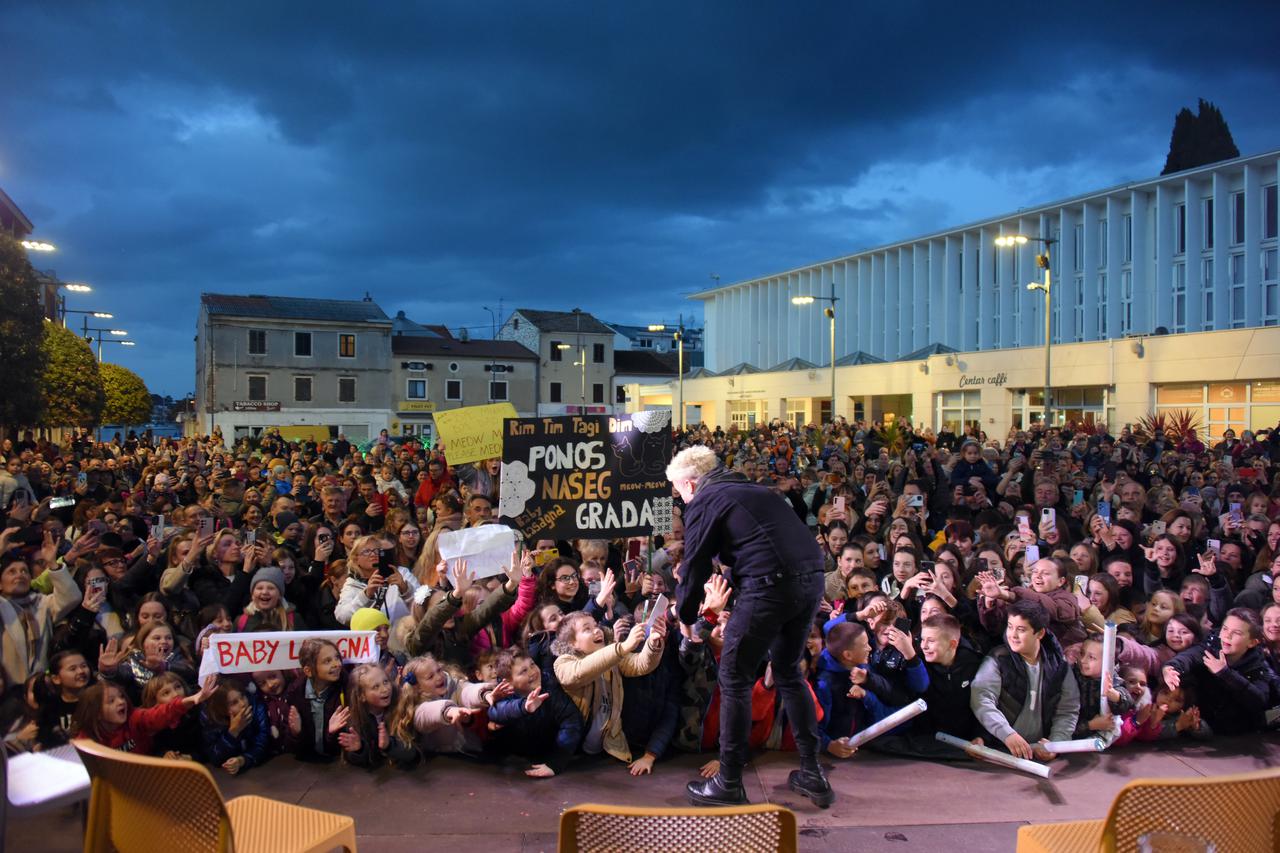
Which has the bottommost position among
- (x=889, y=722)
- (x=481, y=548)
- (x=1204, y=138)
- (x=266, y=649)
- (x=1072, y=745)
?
(x=1072, y=745)

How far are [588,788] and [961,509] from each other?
626cm

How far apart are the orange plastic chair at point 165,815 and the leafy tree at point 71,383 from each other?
35068mm

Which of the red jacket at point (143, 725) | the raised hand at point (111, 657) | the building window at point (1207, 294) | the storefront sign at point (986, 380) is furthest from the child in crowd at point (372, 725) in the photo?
the building window at point (1207, 294)

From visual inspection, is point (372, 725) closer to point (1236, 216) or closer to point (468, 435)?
point (468, 435)

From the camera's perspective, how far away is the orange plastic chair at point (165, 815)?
2.45 metres

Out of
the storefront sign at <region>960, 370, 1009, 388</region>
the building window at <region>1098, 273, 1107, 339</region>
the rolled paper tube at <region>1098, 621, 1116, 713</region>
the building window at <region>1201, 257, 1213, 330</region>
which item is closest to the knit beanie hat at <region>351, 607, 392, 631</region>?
the rolled paper tube at <region>1098, 621, 1116, 713</region>

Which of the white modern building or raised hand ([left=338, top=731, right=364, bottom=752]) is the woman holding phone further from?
the white modern building

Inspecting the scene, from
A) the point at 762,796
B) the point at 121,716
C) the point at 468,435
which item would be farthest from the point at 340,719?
the point at 468,435

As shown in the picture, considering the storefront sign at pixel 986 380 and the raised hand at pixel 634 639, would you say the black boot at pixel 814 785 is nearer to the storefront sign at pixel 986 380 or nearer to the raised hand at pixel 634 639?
the raised hand at pixel 634 639

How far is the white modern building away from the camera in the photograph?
29172 millimetres

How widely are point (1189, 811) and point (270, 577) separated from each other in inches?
206

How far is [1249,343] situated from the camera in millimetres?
26922

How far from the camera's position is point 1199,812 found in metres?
2.43

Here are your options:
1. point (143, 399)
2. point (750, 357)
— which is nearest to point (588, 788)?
point (143, 399)
